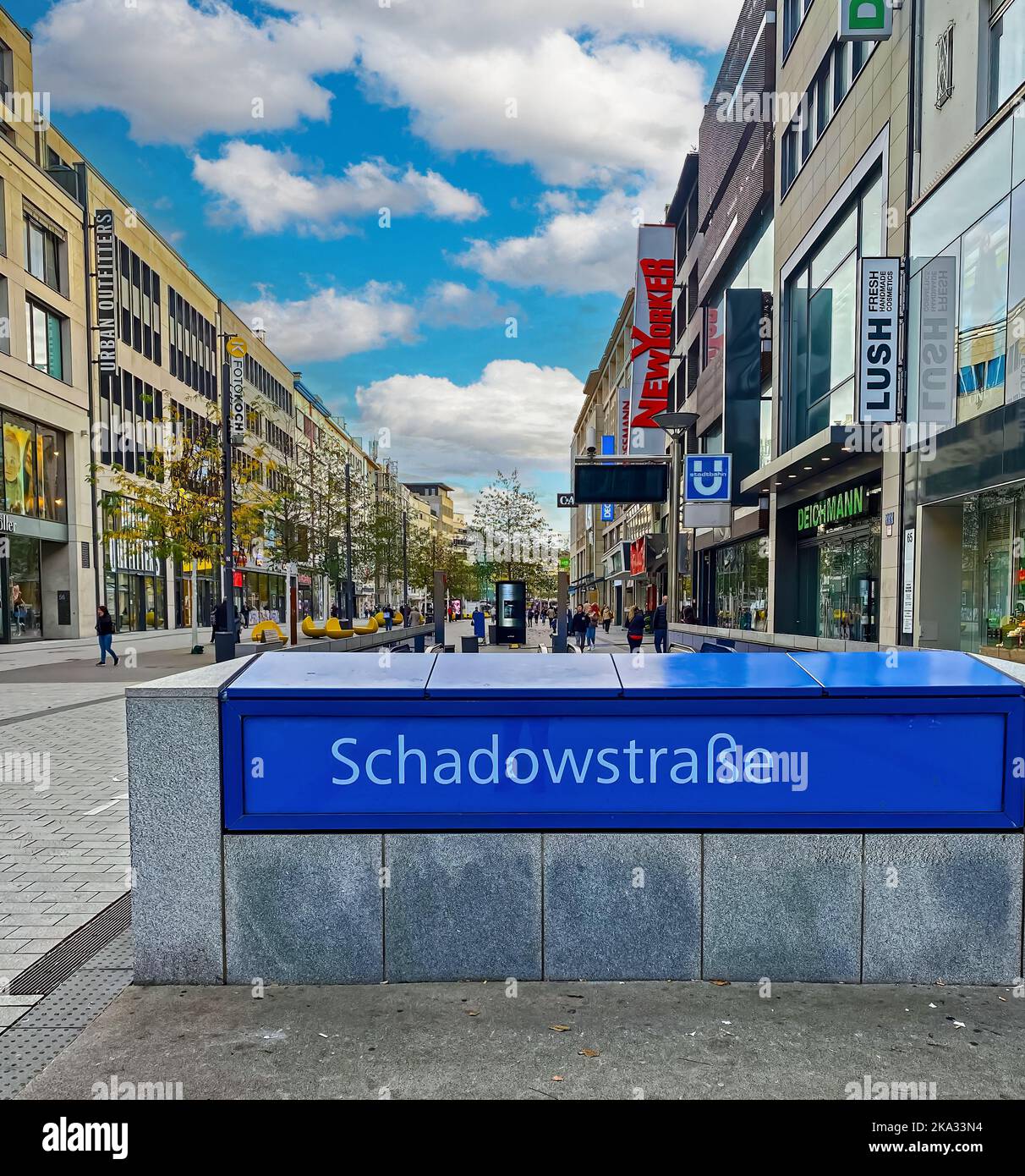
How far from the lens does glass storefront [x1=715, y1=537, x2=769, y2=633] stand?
82.3 ft

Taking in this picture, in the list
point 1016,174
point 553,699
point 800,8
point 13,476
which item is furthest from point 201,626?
point 553,699

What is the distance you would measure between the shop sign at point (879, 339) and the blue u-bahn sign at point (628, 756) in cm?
1197

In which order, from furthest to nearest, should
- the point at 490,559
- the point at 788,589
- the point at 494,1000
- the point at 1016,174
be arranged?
the point at 490,559, the point at 788,589, the point at 1016,174, the point at 494,1000

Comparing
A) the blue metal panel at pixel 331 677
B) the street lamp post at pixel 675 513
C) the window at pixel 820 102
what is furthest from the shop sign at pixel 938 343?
the blue metal panel at pixel 331 677

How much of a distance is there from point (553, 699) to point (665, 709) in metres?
0.45

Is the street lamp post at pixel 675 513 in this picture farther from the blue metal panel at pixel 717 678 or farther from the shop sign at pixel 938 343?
the blue metal panel at pixel 717 678

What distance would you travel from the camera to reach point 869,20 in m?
14.8

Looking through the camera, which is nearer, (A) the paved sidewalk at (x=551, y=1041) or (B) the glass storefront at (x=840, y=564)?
(A) the paved sidewalk at (x=551, y=1041)

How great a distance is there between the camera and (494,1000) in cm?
324

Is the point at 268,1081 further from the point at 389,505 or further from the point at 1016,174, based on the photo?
the point at 389,505

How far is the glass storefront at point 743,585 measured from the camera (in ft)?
82.3

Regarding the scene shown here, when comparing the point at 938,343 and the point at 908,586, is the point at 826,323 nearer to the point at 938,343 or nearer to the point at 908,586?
the point at 938,343

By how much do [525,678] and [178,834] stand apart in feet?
5.14

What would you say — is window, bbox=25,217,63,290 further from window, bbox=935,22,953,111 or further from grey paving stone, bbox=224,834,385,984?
grey paving stone, bbox=224,834,385,984
